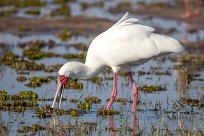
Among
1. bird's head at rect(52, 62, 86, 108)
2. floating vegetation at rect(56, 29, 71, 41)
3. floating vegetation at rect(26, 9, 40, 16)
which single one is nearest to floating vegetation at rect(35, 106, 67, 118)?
bird's head at rect(52, 62, 86, 108)

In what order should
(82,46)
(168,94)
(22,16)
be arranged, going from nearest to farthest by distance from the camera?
(168,94)
(82,46)
(22,16)

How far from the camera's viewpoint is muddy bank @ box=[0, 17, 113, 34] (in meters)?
21.2

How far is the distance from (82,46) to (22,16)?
6652mm

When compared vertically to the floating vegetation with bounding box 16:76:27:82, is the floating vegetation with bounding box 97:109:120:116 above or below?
below

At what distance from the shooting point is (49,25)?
22156 millimetres

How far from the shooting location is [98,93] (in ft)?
40.8

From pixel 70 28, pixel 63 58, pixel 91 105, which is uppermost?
pixel 70 28

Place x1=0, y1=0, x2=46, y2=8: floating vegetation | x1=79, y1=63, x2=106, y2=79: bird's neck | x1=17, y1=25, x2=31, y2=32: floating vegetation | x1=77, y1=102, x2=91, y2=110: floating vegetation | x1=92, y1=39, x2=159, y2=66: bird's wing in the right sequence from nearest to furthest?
x1=92, y1=39, x2=159, y2=66: bird's wing → x1=77, y1=102, x2=91, y2=110: floating vegetation → x1=79, y1=63, x2=106, y2=79: bird's neck → x1=17, y1=25, x2=31, y2=32: floating vegetation → x1=0, y1=0, x2=46, y2=8: floating vegetation

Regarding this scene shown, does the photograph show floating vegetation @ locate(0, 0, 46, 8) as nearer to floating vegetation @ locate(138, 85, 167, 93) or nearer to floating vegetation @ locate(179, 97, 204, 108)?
floating vegetation @ locate(138, 85, 167, 93)

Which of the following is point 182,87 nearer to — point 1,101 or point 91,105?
point 91,105

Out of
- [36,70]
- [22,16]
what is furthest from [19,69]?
[22,16]

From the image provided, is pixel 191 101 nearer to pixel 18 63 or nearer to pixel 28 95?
pixel 28 95

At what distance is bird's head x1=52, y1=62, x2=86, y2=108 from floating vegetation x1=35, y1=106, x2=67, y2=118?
8.8 inches

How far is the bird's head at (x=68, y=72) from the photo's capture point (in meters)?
10.6
